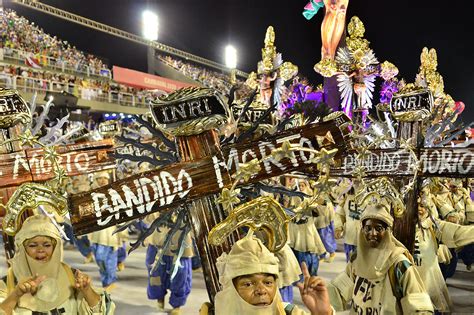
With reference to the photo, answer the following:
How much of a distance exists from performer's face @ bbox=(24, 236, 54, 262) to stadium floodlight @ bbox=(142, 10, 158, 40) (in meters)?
29.2

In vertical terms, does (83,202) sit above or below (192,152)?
below

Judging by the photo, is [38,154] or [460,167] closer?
[38,154]

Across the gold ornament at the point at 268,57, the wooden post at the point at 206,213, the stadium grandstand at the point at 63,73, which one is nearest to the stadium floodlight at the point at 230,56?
the stadium grandstand at the point at 63,73

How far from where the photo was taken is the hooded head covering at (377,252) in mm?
3369

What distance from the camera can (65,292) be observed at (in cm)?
304

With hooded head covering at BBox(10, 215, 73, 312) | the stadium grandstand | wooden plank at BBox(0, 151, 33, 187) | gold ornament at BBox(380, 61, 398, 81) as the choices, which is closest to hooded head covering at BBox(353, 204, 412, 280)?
hooded head covering at BBox(10, 215, 73, 312)

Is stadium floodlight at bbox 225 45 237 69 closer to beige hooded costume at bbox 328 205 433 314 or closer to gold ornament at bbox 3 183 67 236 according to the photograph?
beige hooded costume at bbox 328 205 433 314

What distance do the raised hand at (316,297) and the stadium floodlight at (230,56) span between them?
3808 centimetres

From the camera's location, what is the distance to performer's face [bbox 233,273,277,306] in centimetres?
223

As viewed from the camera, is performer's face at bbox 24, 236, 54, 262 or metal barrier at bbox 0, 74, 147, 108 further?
metal barrier at bbox 0, 74, 147, 108

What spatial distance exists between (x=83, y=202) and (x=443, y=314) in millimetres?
4604

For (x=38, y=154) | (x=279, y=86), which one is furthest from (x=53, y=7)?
(x=38, y=154)

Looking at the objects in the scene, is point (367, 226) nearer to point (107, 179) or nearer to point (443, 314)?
point (443, 314)

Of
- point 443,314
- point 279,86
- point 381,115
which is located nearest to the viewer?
point 443,314
